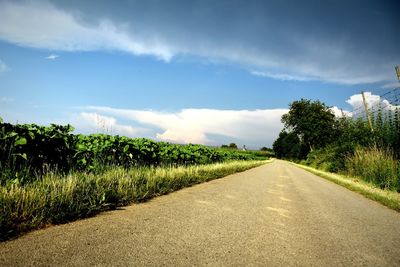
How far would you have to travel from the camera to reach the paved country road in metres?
3.16

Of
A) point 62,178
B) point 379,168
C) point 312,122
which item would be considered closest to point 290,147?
point 312,122

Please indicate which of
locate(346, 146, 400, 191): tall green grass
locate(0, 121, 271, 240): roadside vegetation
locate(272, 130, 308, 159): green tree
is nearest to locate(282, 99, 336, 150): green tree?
locate(272, 130, 308, 159): green tree

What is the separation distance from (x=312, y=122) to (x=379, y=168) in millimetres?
46244

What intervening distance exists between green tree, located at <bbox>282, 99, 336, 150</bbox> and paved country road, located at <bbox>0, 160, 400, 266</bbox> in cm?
4266

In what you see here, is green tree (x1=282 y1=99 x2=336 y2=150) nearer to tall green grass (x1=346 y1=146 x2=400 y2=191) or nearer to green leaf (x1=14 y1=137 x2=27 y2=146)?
tall green grass (x1=346 y1=146 x2=400 y2=191)

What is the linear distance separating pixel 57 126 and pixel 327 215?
717 cm

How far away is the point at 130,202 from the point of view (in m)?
6.15

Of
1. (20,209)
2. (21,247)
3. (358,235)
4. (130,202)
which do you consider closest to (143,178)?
(130,202)

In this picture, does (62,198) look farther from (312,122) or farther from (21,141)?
(312,122)

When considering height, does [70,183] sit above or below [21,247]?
above

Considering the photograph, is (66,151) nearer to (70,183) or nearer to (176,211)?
(70,183)

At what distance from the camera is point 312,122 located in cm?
5644

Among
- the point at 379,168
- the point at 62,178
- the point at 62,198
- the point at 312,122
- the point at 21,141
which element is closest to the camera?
the point at 62,198

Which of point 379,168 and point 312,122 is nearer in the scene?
point 379,168
